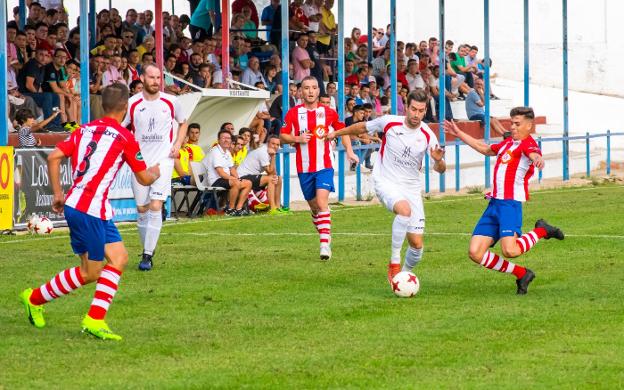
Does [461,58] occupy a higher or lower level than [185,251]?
higher

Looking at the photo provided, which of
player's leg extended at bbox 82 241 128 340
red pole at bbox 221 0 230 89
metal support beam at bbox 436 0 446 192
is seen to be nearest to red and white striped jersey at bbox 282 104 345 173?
player's leg extended at bbox 82 241 128 340

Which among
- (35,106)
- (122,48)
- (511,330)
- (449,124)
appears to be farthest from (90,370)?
(122,48)

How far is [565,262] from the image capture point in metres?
14.2

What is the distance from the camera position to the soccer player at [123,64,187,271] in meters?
13.8

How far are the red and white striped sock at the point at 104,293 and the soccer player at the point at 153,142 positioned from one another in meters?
4.23

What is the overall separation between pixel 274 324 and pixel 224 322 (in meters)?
0.38

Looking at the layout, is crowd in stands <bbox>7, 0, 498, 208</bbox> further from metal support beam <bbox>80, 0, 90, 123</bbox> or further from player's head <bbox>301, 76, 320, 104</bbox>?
player's head <bbox>301, 76, 320, 104</bbox>

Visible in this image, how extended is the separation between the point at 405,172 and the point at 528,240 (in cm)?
124

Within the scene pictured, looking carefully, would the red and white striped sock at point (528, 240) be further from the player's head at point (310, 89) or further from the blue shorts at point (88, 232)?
the blue shorts at point (88, 232)

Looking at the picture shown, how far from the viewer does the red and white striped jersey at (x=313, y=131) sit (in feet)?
50.9

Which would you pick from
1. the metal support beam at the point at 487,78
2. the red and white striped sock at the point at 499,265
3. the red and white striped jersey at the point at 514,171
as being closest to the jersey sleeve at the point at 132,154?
the red and white striped sock at the point at 499,265

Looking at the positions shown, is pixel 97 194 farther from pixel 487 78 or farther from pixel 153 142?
pixel 487 78

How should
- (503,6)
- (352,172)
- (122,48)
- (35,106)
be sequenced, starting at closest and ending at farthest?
(35,106), (122,48), (352,172), (503,6)

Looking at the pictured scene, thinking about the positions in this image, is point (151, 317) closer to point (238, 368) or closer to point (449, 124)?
point (238, 368)
